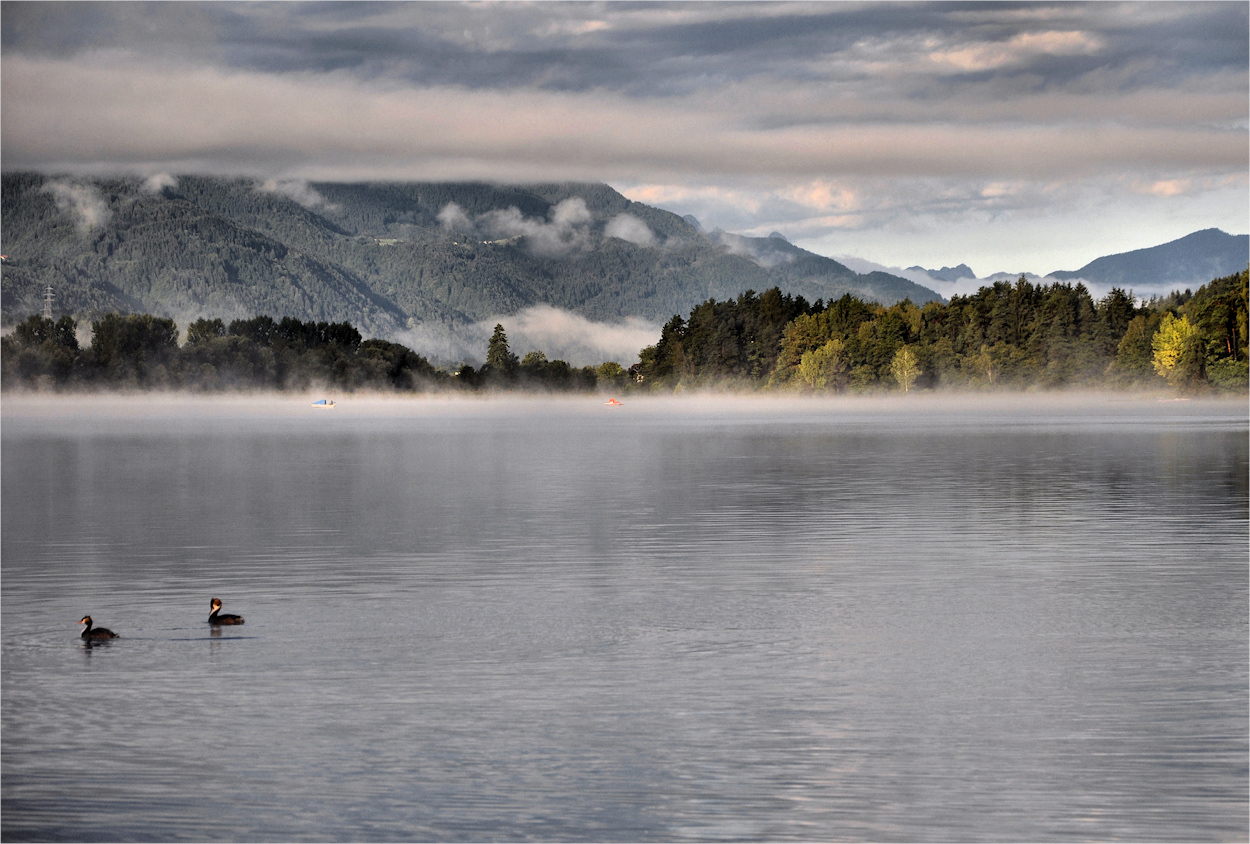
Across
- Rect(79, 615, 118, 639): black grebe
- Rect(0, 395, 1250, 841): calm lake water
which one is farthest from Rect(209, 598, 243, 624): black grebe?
Rect(79, 615, 118, 639): black grebe

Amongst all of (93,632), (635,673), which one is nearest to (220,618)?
(93,632)

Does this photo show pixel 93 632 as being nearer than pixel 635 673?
No

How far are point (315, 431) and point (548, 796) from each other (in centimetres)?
15233

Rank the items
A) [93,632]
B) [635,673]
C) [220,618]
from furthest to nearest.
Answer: [220,618] → [93,632] → [635,673]

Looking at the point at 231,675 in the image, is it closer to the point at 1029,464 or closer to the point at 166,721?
the point at 166,721

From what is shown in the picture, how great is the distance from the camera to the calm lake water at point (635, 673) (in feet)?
61.4

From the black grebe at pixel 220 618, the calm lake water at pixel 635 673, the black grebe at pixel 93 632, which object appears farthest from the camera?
the black grebe at pixel 220 618

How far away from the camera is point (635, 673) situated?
84.9 ft

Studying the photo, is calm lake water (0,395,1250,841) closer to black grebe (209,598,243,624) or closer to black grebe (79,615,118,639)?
black grebe (209,598,243,624)

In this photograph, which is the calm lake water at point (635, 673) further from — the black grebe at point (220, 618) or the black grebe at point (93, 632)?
the black grebe at point (93, 632)

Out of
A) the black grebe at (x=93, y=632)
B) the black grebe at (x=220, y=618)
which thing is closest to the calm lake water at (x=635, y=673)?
the black grebe at (x=220, y=618)

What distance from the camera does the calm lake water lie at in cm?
1872

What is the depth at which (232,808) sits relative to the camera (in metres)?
18.8

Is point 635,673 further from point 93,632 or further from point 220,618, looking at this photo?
point 93,632
